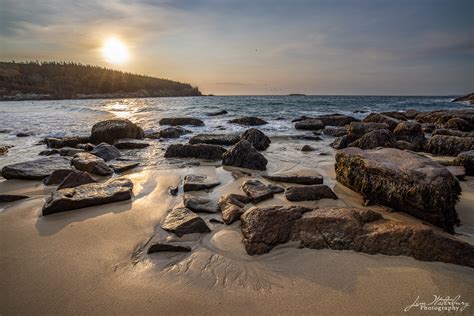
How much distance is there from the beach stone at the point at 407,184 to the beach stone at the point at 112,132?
6819mm

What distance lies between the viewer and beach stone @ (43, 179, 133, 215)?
109 inches

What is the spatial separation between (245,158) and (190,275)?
9.81 ft

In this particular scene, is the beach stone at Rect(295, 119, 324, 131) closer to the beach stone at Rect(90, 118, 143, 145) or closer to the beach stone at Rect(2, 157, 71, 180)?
the beach stone at Rect(90, 118, 143, 145)

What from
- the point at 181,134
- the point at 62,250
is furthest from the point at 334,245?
the point at 181,134

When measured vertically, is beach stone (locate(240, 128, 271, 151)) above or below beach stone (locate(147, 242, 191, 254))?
above

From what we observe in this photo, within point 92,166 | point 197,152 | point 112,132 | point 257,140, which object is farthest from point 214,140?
point 92,166

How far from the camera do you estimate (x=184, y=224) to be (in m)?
2.44

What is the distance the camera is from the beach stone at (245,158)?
15.3ft

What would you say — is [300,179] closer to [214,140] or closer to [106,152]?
[214,140]

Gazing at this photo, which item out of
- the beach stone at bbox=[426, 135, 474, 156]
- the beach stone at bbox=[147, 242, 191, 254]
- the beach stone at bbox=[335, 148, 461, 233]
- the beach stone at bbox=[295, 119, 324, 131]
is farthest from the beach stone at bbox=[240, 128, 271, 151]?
the beach stone at bbox=[295, 119, 324, 131]

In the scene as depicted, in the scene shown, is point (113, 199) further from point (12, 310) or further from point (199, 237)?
point (12, 310)

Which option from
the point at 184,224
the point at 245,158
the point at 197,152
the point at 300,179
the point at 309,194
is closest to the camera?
the point at 184,224

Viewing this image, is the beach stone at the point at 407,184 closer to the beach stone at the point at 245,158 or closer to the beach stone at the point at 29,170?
the beach stone at the point at 245,158

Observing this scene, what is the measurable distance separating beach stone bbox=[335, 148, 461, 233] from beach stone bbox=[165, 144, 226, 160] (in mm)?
2778
